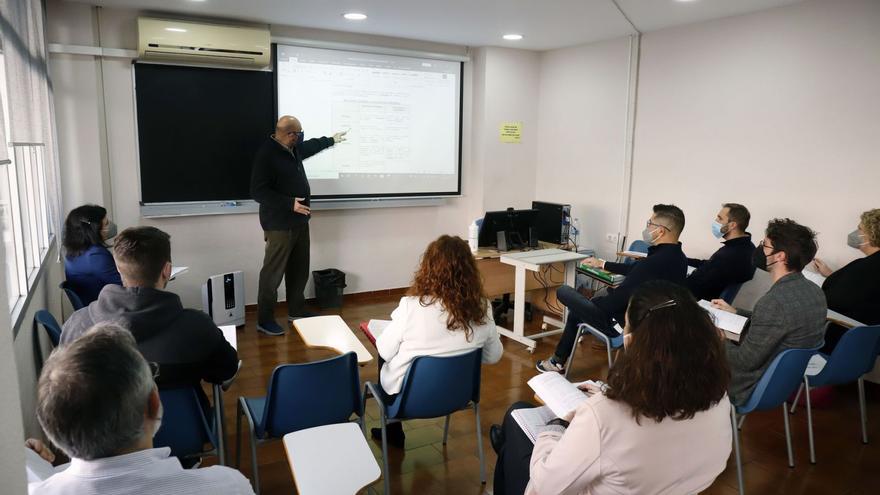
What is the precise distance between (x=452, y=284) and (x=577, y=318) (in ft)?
5.81

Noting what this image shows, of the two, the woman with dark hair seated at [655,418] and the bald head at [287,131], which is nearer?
the woman with dark hair seated at [655,418]

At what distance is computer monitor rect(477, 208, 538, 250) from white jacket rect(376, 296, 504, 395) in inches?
92.8

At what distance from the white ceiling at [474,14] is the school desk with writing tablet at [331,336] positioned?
264 cm

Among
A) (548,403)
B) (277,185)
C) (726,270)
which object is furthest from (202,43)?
(726,270)

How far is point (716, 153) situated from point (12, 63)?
489 centimetres

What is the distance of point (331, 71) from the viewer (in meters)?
5.62

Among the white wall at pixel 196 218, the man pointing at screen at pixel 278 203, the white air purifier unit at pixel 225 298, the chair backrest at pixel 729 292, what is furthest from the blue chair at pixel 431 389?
the white wall at pixel 196 218

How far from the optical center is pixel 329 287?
577 centimetres

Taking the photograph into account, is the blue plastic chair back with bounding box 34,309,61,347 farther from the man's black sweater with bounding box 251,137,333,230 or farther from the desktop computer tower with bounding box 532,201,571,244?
the desktop computer tower with bounding box 532,201,571,244

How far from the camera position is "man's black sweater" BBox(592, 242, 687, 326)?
3.71 m

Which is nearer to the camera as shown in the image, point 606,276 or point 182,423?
point 182,423

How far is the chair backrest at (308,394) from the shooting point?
2264 mm

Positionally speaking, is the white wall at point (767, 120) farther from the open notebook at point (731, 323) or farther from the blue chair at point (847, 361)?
the open notebook at point (731, 323)

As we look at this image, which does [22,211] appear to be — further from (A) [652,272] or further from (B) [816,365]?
(B) [816,365]
